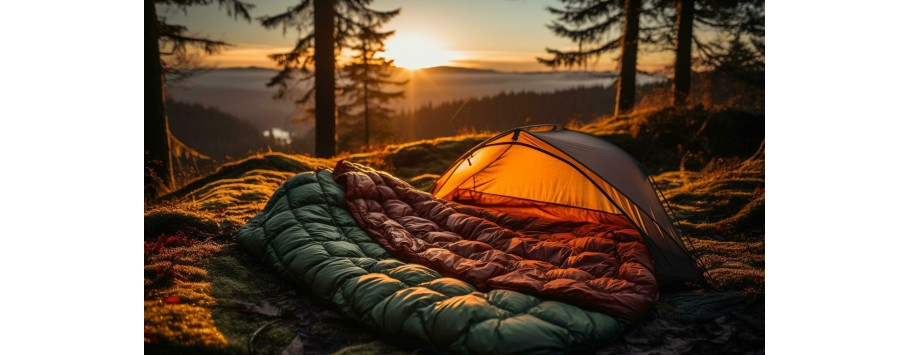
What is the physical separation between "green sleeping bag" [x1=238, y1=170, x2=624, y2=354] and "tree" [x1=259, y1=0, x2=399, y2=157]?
5.84m

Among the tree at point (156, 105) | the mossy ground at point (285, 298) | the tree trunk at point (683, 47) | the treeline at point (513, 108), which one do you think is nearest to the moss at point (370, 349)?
the mossy ground at point (285, 298)

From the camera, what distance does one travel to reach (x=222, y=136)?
6769cm

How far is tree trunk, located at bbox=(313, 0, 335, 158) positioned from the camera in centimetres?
941

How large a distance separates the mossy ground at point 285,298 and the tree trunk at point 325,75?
12.6ft

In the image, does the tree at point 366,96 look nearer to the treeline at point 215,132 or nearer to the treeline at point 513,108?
the treeline at point 513,108

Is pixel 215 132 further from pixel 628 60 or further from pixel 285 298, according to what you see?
pixel 285 298

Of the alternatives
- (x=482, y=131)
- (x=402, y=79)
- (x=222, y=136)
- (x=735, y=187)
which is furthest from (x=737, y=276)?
(x=222, y=136)

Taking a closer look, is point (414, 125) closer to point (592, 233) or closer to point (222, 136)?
point (222, 136)

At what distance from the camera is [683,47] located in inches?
403

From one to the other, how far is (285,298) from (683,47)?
9676 millimetres

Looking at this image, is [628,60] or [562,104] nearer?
[628,60]

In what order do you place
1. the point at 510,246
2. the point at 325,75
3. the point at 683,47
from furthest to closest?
the point at 683,47 < the point at 325,75 < the point at 510,246

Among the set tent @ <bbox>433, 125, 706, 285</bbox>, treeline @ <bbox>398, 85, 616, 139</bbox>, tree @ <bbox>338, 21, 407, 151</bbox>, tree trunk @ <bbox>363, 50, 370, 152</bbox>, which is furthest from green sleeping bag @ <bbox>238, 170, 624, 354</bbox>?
treeline @ <bbox>398, 85, 616, 139</bbox>

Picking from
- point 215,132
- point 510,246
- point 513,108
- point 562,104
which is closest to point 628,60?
point 510,246
